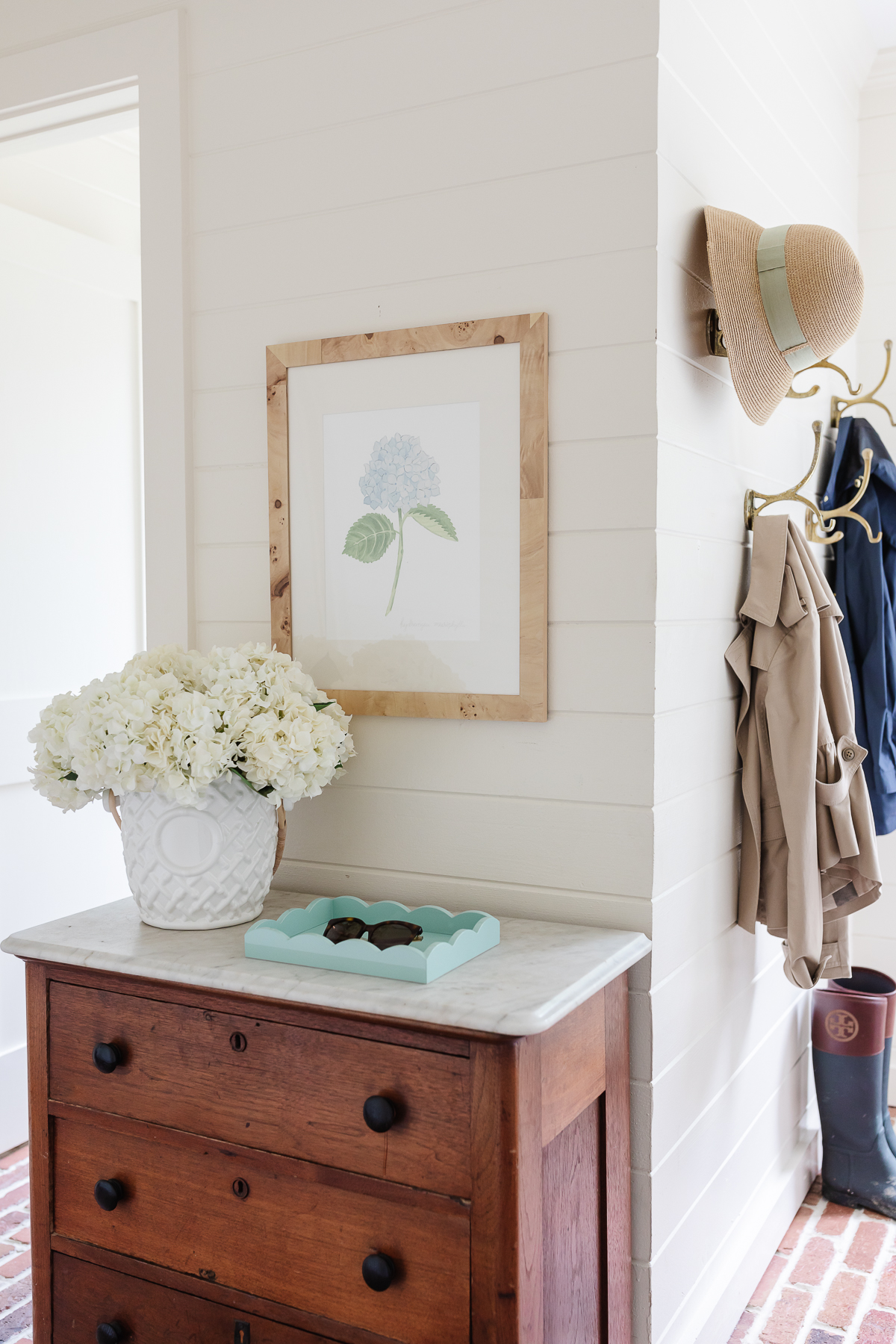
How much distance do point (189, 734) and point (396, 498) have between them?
0.52m

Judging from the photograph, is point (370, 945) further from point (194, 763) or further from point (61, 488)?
point (61, 488)

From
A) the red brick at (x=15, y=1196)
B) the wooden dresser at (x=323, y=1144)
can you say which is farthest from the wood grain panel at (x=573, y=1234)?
the red brick at (x=15, y=1196)

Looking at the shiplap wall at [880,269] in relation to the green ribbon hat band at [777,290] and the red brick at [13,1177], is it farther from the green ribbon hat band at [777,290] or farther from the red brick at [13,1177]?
the red brick at [13,1177]

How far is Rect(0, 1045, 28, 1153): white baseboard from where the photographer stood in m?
2.62

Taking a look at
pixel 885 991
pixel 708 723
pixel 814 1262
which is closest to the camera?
pixel 708 723

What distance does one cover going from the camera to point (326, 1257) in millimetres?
1369

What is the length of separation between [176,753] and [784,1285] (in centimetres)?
164

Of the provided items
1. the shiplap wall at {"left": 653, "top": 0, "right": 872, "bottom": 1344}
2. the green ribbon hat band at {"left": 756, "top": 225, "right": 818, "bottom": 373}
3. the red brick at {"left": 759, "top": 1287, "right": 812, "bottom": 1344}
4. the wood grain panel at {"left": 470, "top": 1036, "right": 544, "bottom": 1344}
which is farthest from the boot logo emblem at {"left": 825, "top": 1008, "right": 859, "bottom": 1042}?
the green ribbon hat band at {"left": 756, "top": 225, "right": 818, "bottom": 373}

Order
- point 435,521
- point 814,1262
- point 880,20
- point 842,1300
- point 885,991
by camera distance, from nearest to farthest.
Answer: point 435,521, point 842,1300, point 814,1262, point 885,991, point 880,20

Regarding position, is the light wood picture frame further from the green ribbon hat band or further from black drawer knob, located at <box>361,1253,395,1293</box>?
black drawer knob, located at <box>361,1253,395,1293</box>

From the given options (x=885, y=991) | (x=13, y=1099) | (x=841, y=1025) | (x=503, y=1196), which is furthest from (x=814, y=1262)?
(x=13, y=1099)

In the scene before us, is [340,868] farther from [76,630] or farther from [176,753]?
[76,630]

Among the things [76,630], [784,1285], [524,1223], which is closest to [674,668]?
[524,1223]

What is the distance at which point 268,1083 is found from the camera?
1.41m
